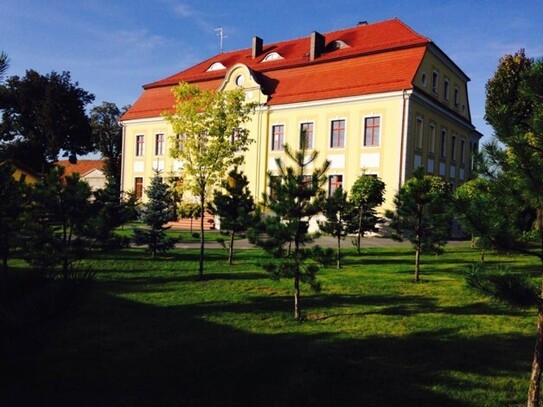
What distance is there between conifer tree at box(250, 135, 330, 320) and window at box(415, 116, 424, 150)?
20.0 meters

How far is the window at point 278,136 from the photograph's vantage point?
29.8 m

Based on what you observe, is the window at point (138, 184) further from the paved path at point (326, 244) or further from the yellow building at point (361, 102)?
the paved path at point (326, 244)

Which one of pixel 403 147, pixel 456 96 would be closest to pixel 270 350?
pixel 403 147

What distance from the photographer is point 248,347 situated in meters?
6.36

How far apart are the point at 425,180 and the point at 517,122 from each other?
821 centimetres

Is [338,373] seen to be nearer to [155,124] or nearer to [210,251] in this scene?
[210,251]

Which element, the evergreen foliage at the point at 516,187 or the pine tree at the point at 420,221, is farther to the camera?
the pine tree at the point at 420,221

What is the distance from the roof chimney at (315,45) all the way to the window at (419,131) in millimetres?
7896

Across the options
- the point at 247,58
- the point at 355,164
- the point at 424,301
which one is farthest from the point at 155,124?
the point at 424,301

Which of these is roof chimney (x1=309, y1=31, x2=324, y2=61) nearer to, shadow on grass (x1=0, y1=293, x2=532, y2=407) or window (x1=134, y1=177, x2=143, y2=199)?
window (x1=134, y1=177, x2=143, y2=199)

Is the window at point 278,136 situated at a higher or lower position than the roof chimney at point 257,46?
lower

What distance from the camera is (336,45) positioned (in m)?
29.6

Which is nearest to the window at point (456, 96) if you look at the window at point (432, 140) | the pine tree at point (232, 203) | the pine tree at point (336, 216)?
the window at point (432, 140)

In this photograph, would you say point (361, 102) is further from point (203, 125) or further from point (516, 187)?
point (516, 187)
